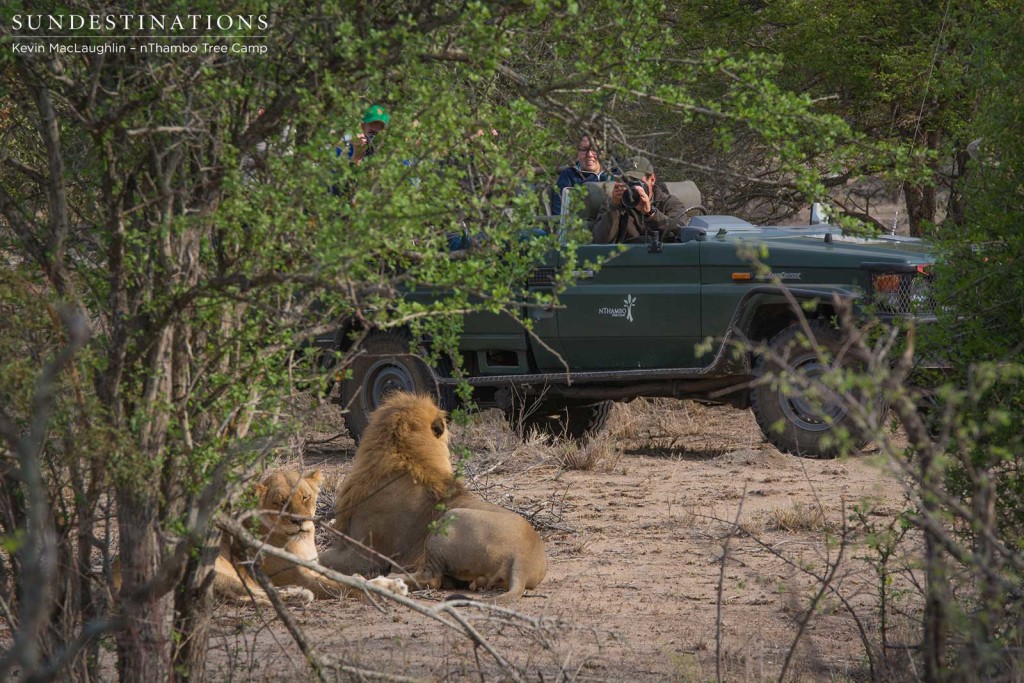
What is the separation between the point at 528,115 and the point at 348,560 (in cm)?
335

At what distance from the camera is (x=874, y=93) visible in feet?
43.8

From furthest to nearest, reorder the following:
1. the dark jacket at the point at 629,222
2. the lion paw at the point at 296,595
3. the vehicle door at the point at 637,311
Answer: the dark jacket at the point at 629,222 < the vehicle door at the point at 637,311 < the lion paw at the point at 296,595

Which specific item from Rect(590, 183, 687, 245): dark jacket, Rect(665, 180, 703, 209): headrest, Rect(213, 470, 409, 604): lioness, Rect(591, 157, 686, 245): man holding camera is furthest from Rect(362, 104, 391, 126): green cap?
Rect(665, 180, 703, 209): headrest

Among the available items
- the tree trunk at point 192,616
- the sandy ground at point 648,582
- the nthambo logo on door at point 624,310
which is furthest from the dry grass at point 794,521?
the tree trunk at point 192,616

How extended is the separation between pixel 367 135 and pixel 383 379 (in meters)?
7.25

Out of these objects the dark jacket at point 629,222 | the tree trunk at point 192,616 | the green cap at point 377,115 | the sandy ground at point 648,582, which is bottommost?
the sandy ground at point 648,582

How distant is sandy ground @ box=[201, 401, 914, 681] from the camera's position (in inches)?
204

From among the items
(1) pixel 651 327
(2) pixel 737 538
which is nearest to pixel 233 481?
(2) pixel 737 538

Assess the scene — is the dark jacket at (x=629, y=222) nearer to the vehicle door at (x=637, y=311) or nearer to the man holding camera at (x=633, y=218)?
the man holding camera at (x=633, y=218)

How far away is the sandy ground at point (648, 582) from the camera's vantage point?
517 centimetres

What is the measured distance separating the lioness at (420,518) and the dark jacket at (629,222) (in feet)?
10.8

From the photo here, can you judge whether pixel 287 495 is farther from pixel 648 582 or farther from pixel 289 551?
pixel 648 582

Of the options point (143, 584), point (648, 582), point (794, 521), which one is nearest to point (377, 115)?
point (143, 584)

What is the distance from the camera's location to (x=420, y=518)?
7078 mm
